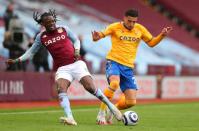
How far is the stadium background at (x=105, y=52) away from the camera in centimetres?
2270

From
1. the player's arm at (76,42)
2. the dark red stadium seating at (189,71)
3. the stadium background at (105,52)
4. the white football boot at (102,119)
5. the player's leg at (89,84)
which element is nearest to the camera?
the player's arm at (76,42)

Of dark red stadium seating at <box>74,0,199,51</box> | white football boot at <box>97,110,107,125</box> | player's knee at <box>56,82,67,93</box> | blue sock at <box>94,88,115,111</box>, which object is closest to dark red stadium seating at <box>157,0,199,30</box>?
dark red stadium seating at <box>74,0,199,51</box>

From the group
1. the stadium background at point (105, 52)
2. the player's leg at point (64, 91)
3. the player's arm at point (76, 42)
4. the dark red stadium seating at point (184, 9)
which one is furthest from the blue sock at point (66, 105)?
the dark red stadium seating at point (184, 9)

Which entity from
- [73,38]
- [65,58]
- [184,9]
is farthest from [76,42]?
[184,9]

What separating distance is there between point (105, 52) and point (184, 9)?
462 inches

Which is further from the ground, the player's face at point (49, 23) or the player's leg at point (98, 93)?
the player's face at point (49, 23)

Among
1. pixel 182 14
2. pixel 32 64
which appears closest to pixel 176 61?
pixel 182 14

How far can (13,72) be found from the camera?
73.5ft

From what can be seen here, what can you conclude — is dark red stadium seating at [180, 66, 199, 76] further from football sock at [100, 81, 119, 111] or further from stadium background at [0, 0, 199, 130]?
football sock at [100, 81, 119, 111]

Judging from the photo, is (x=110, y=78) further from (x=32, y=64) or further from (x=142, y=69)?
(x=142, y=69)

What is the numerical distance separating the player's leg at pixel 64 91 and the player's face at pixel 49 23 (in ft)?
2.70

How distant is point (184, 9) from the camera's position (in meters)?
42.1

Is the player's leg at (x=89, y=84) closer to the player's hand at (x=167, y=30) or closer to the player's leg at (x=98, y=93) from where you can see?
the player's leg at (x=98, y=93)

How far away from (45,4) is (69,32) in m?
20.1
